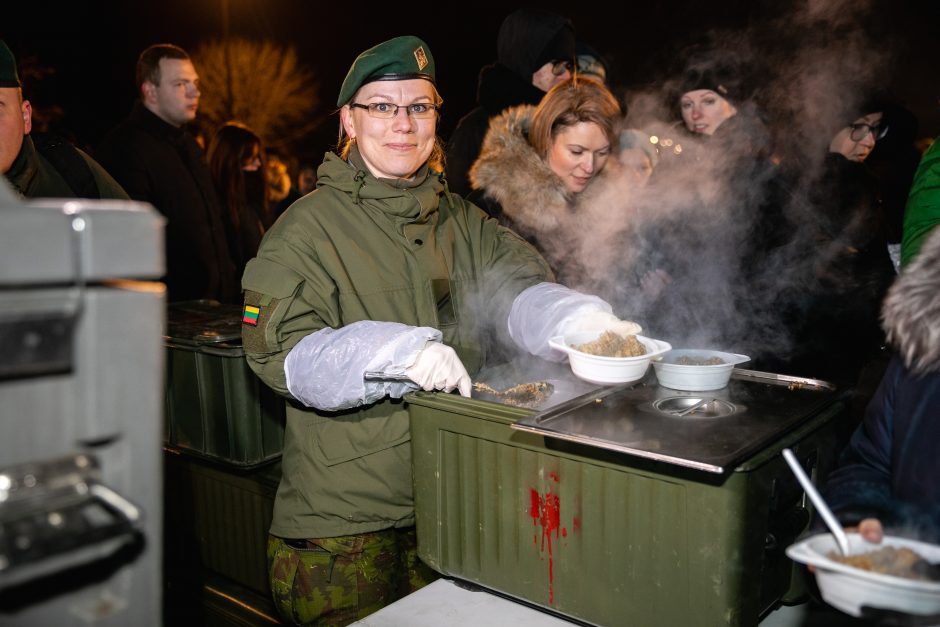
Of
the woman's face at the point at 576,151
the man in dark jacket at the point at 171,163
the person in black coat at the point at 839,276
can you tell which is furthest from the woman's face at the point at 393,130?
the man in dark jacket at the point at 171,163

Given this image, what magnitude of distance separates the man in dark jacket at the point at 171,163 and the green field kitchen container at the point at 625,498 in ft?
9.31

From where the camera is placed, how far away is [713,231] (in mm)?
3258

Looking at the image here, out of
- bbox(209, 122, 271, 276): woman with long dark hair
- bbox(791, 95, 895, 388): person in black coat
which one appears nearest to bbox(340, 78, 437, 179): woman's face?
bbox(791, 95, 895, 388): person in black coat

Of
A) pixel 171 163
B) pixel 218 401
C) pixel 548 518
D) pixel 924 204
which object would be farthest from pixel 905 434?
pixel 171 163

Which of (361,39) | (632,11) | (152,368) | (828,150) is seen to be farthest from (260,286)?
(361,39)

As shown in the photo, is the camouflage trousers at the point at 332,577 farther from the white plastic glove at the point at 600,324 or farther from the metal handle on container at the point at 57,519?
the metal handle on container at the point at 57,519

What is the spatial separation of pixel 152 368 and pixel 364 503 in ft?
3.73

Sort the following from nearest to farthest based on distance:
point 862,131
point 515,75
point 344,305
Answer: point 344,305 < point 862,131 < point 515,75

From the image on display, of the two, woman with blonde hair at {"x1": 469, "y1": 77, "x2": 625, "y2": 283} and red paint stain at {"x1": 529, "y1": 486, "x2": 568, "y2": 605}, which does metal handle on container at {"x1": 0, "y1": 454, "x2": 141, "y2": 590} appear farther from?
woman with blonde hair at {"x1": 469, "y1": 77, "x2": 625, "y2": 283}

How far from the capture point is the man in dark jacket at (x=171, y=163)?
A: 387cm

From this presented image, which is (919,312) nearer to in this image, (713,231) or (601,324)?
(601,324)

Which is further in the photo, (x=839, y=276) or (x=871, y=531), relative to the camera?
(x=839, y=276)

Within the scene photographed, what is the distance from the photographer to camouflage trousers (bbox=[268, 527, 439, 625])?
1.89 m

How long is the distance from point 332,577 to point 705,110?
267 centimetres
